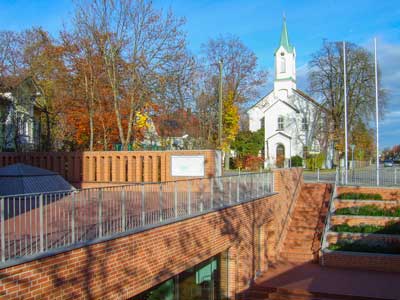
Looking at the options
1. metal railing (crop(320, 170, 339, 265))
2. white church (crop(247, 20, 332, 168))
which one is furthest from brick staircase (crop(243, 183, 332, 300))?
white church (crop(247, 20, 332, 168))

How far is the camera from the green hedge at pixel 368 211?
21.3 m

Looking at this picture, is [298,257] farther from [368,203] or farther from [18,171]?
[18,171]

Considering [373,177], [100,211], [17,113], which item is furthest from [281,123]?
[100,211]

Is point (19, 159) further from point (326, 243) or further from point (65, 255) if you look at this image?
point (65, 255)

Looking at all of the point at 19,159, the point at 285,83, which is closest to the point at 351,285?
the point at 19,159

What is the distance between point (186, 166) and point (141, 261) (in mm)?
9701

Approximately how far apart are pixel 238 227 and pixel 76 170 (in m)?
9.40

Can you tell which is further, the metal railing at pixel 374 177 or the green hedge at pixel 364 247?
the metal railing at pixel 374 177

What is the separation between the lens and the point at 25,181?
1574 cm

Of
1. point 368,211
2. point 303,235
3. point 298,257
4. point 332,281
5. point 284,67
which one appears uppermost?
point 284,67

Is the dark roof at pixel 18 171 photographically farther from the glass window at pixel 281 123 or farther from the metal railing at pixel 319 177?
the glass window at pixel 281 123

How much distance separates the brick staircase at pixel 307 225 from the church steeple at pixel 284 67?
3752 centimetres

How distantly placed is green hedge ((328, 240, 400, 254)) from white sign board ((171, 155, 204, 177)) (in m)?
6.70

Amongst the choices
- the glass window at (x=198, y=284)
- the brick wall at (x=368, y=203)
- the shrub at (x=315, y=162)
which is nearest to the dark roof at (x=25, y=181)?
the glass window at (x=198, y=284)
